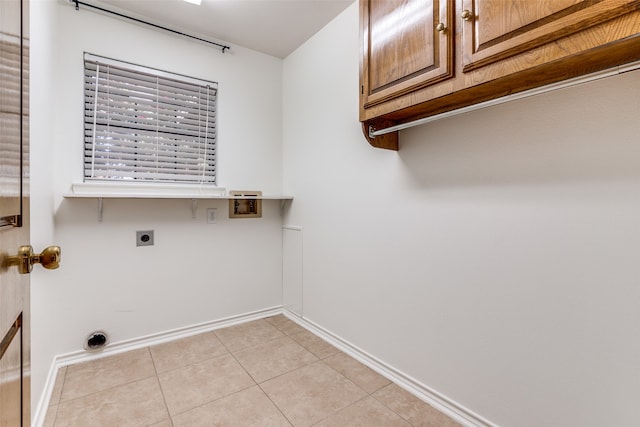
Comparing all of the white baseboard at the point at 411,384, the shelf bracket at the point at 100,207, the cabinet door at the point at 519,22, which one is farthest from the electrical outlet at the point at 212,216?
the cabinet door at the point at 519,22

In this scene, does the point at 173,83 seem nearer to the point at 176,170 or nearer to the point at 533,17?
the point at 176,170

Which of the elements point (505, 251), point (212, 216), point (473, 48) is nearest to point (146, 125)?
point (212, 216)

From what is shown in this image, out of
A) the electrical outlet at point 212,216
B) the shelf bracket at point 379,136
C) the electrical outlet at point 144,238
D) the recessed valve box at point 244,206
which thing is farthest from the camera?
the recessed valve box at point 244,206

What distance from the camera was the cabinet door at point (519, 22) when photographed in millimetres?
866

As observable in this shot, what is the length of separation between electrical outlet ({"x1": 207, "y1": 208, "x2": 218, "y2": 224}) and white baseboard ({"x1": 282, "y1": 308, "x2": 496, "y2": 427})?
1.24 metres

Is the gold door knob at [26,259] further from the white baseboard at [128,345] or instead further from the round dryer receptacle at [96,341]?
the round dryer receptacle at [96,341]

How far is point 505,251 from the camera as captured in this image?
54.2 inches

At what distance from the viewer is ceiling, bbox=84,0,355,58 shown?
2.19 meters

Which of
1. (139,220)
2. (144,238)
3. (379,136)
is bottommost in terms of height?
(144,238)

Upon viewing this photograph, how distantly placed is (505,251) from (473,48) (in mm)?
864

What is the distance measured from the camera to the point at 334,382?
186cm

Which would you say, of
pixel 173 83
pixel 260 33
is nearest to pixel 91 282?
pixel 173 83

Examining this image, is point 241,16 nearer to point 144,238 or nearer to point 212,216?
point 212,216

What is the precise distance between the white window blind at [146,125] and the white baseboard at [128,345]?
121cm
